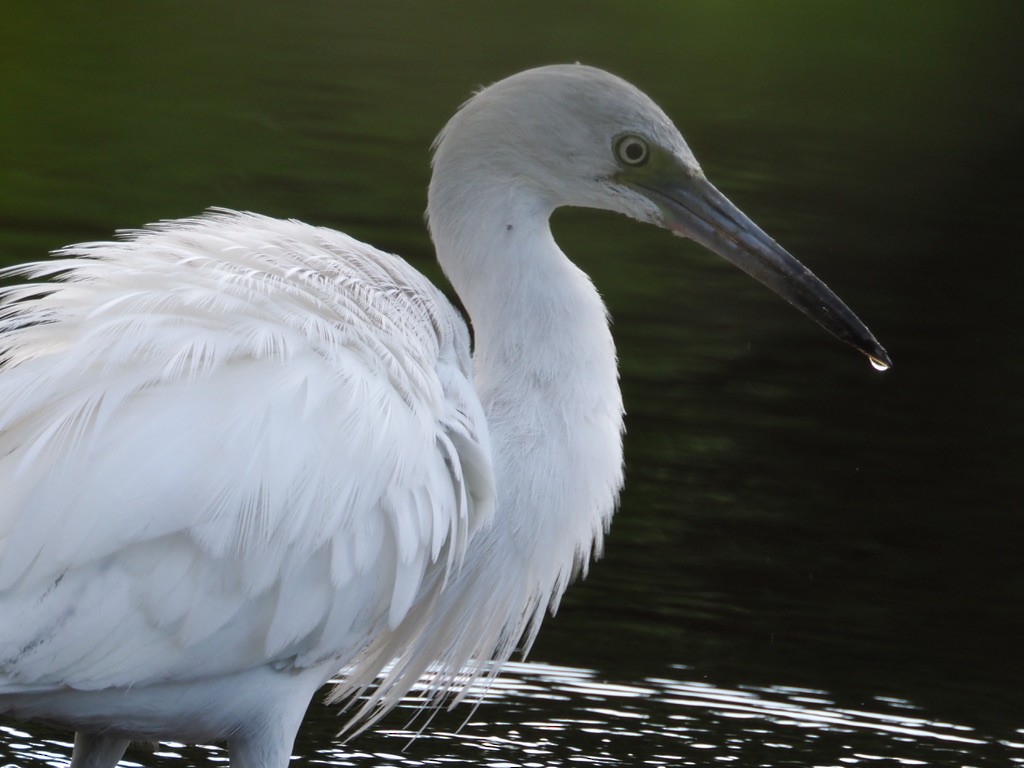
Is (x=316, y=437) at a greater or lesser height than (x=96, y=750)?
greater

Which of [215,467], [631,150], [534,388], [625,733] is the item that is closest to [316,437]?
[215,467]

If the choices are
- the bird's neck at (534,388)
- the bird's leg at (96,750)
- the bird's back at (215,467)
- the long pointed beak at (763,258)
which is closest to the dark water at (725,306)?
the bird's leg at (96,750)

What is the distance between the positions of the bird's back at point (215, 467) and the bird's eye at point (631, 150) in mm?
695

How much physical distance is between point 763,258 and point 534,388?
74 centimetres

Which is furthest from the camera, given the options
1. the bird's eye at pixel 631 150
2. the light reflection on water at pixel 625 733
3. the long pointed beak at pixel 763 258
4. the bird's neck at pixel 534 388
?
the light reflection on water at pixel 625 733

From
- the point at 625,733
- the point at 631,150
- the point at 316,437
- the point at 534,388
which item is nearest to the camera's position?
the point at 316,437

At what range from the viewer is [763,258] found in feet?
15.8

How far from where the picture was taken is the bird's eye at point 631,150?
4.62m

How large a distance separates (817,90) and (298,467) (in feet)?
53.7

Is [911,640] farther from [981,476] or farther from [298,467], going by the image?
[298,467]

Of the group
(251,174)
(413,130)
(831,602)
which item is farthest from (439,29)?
(831,602)

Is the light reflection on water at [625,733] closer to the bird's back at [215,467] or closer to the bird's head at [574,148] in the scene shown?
the bird's back at [215,467]

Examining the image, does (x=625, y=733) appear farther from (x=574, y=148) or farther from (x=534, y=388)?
(x=574, y=148)

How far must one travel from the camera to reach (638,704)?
553 cm
